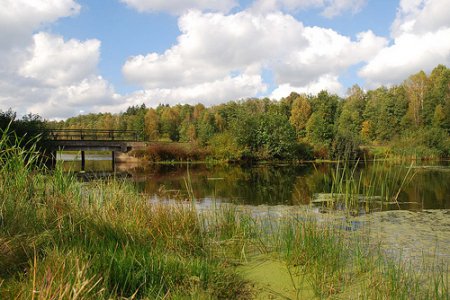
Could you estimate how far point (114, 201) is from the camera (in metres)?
6.29

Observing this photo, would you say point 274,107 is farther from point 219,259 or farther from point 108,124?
point 219,259

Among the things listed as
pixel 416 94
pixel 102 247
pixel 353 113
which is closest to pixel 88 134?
pixel 102 247

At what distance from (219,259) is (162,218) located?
1.23 metres

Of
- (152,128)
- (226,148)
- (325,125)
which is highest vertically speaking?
(152,128)

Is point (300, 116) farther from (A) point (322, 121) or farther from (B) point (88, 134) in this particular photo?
(B) point (88, 134)

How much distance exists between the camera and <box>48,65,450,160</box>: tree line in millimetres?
40156

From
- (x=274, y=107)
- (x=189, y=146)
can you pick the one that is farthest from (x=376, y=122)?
(x=189, y=146)

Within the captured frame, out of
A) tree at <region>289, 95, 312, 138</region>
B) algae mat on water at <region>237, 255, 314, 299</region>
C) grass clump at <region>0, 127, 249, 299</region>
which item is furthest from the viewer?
tree at <region>289, 95, 312, 138</region>

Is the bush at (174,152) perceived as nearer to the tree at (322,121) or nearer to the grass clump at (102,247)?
the tree at (322,121)

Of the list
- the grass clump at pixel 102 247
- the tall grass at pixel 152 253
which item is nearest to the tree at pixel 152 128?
the tall grass at pixel 152 253

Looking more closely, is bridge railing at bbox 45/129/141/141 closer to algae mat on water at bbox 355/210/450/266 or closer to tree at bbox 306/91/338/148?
tree at bbox 306/91/338/148

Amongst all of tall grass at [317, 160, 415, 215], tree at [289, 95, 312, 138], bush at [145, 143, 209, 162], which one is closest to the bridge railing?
bush at [145, 143, 209, 162]

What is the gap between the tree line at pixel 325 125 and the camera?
40.2 meters

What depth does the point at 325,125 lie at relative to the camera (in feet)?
A: 148
